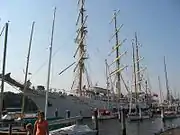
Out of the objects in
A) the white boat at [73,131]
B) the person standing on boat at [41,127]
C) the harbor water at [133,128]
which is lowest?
the harbor water at [133,128]

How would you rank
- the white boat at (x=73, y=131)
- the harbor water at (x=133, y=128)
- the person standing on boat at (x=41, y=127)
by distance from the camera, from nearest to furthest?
the person standing on boat at (x=41, y=127) < the white boat at (x=73, y=131) < the harbor water at (x=133, y=128)

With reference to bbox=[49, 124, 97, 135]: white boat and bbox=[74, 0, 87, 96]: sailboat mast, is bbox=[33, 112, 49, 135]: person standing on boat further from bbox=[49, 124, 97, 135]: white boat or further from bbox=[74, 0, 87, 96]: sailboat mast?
bbox=[74, 0, 87, 96]: sailboat mast

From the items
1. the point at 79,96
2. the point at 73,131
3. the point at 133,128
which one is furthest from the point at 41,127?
the point at 79,96

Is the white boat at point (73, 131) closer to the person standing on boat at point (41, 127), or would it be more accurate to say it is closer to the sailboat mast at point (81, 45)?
the person standing on boat at point (41, 127)

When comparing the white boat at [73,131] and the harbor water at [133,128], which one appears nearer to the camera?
the white boat at [73,131]

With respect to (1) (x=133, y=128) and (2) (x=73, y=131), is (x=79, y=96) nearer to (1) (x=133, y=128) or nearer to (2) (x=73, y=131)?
(1) (x=133, y=128)

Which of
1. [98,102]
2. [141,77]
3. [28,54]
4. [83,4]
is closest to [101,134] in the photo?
[28,54]

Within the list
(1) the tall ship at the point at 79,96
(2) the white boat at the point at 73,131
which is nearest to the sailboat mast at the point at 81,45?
(1) the tall ship at the point at 79,96

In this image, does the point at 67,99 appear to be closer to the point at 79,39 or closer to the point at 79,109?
the point at 79,109

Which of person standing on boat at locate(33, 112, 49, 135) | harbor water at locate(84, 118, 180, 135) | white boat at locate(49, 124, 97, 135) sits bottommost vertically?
harbor water at locate(84, 118, 180, 135)

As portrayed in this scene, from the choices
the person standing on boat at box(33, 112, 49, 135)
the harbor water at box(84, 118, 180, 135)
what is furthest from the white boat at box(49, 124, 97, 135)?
the harbor water at box(84, 118, 180, 135)

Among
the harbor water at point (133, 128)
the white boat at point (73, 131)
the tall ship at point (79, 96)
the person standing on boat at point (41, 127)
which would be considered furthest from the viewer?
the tall ship at point (79, 96)

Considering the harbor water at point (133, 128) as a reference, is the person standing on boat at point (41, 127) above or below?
above

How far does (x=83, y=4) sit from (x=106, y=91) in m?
23.5
